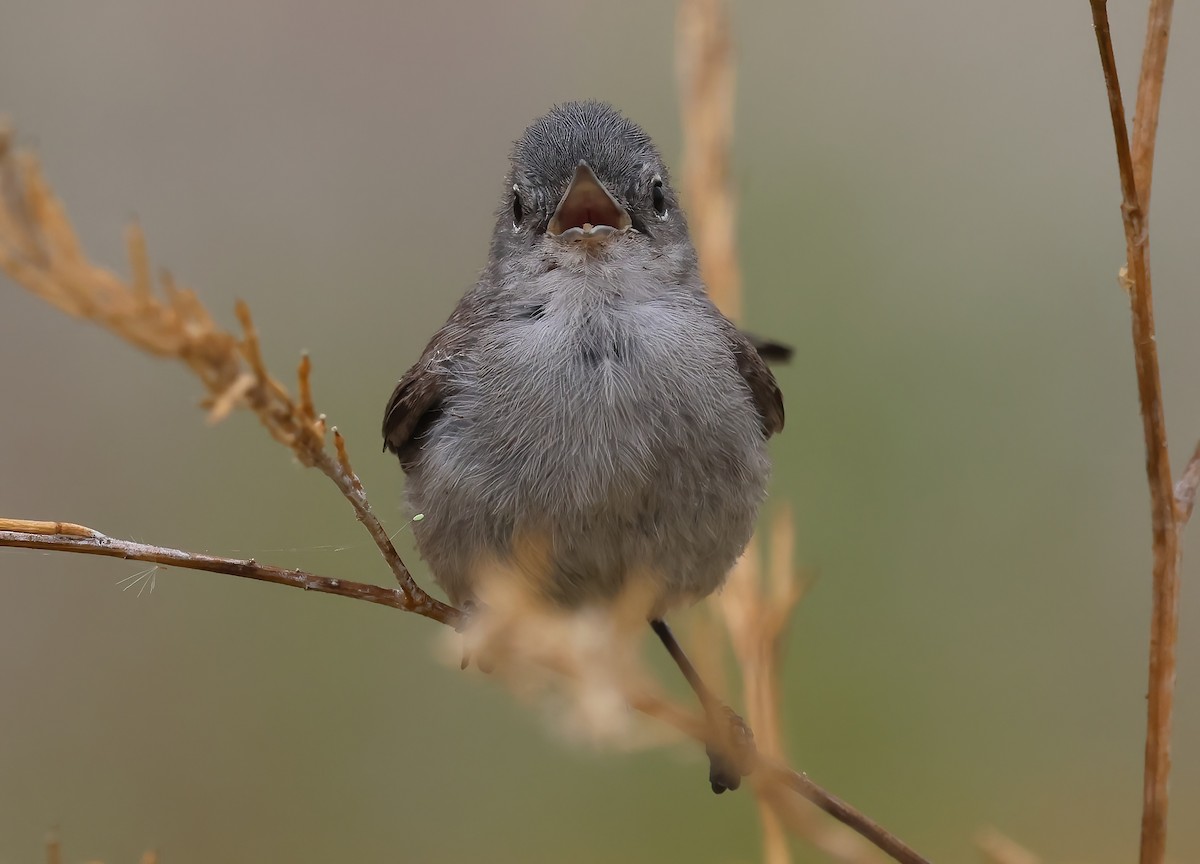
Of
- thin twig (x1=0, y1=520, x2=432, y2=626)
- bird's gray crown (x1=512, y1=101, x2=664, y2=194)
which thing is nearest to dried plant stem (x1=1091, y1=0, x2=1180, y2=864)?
thin twig (x1=0, y1=520, x2=432, y2=626)

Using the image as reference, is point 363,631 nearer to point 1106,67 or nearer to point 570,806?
point 570,806

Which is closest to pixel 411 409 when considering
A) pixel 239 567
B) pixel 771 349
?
pixel 771 349

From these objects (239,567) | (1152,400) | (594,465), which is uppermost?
(1152,400)

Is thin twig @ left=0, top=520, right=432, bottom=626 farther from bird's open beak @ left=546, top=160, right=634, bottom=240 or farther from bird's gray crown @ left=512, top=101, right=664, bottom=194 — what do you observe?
bird's gray crown @ left=512, top=101, right=664, bottom=194

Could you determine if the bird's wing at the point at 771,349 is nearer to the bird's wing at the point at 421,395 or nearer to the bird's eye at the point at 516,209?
the bird's eye at the point at 516,209

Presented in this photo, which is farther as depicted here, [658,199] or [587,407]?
[658,199]

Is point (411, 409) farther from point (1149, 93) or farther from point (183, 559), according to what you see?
point (1149, 93)
